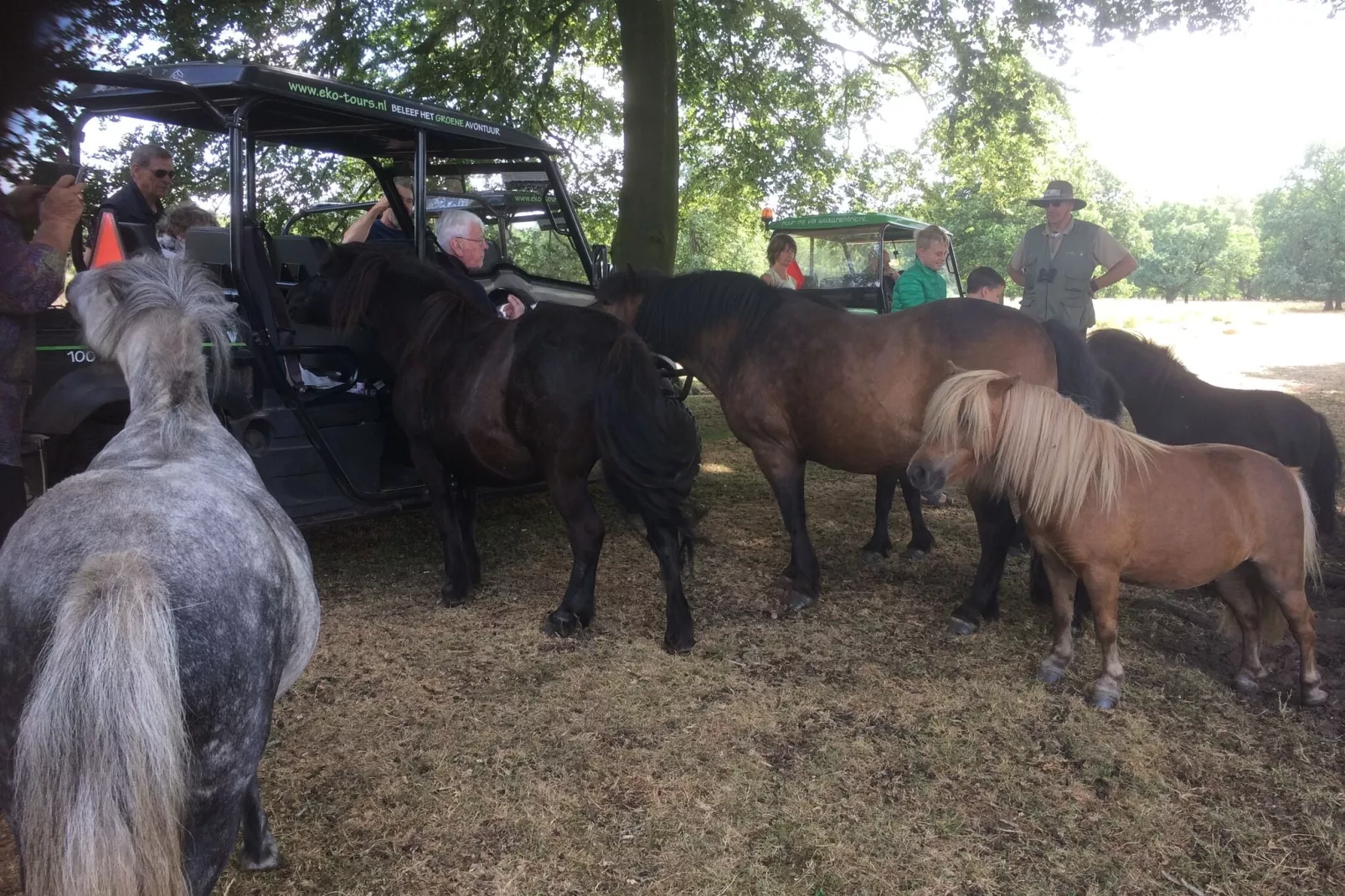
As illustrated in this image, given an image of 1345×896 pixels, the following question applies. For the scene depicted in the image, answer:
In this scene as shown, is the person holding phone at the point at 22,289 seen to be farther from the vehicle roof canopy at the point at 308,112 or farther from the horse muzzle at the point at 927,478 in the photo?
the horse muzzle at the point at 927,478

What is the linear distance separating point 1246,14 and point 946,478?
32.7 feet

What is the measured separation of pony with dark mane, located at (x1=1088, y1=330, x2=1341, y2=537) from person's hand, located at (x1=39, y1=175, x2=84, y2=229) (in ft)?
14.8

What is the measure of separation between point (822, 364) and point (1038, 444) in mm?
1415

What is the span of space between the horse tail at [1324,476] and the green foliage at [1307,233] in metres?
56.8

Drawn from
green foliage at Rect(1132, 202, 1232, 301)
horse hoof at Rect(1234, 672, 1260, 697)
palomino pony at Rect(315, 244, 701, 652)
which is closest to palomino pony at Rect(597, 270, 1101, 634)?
palomino pony at Rect(315, 244, 701, 652)

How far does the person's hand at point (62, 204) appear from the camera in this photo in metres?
2.37

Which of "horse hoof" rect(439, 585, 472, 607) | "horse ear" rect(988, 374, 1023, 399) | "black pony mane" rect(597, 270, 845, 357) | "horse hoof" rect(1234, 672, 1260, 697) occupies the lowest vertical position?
"horse hoof" rect(439, 585, 472, 607)

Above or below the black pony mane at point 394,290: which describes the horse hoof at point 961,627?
below

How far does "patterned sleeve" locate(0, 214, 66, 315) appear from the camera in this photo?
2322 mm

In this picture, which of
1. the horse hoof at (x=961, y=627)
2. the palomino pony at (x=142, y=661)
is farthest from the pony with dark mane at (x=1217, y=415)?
the palomino pony at (x=142, y=661)

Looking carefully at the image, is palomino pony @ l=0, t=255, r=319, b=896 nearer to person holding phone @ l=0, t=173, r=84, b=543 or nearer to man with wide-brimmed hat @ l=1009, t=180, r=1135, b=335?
person holding phone @ l=0, t=173, r=84, b=543

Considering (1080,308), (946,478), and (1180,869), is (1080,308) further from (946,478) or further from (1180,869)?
(1180,869)

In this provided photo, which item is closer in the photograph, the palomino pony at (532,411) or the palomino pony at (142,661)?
the palomino pony at (142,661)

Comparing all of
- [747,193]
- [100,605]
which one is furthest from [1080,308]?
[747,193]
